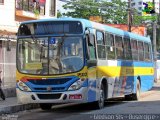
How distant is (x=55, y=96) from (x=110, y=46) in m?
4.06

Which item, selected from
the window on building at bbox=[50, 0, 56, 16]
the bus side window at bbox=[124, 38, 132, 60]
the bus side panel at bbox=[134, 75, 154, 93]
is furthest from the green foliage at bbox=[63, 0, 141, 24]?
the bus side window at bbox=[124, 38, 132, 60]

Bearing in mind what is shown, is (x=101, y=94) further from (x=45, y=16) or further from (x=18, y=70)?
(x=45, y=16)

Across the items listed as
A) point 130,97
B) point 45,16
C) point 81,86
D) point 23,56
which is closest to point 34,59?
point 23,56

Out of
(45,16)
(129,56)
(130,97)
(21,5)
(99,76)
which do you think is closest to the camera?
(99,76)

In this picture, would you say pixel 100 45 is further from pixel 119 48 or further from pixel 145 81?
pixel 145 81

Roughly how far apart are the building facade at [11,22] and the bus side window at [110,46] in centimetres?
547

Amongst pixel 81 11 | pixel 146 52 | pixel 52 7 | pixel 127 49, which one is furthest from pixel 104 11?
pixel 127 49

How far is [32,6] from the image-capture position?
30.2 m

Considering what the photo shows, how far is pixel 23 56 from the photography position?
17.0 m

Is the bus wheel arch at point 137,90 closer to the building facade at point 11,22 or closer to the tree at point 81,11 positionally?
the building facade at point 11,22

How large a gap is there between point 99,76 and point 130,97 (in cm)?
646

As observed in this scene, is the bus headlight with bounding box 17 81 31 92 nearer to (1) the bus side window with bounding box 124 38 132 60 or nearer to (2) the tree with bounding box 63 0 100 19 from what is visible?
(1) the bus side window with bounding box 124 38 132 60

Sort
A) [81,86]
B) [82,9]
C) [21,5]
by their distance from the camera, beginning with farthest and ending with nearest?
[82,9] → [21,5] → [81,86]

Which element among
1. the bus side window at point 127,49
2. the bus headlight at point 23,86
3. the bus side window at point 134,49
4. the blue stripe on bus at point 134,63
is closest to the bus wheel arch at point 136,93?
the blue stripe on bus at point 134,63
